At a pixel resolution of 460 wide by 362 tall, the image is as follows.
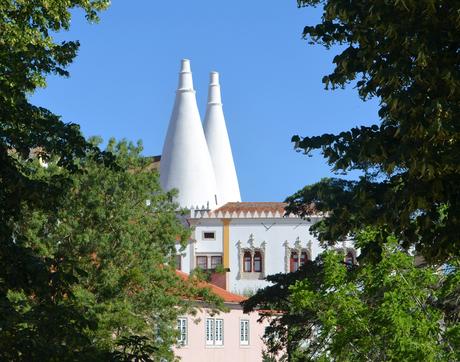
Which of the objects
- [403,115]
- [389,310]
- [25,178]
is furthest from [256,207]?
[403,115]

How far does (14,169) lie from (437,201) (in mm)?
7004

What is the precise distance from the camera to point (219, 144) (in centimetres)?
12350

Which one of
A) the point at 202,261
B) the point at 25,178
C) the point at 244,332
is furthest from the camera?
the point at 202,261

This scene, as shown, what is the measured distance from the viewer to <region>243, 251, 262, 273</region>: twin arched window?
108 meters

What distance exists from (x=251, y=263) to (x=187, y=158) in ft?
43.0

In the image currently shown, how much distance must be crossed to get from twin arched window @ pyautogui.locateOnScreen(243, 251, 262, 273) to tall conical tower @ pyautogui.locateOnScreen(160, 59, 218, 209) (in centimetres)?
708

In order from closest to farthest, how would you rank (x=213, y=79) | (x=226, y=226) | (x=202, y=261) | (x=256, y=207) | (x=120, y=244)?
(x=120, y=244)
(x=202, y=261)
(x=226, y=226)
(x=256, y=207)
(x=213, y=79)

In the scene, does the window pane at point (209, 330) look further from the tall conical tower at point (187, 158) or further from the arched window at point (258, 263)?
the tall conical tower at point (187, 158)

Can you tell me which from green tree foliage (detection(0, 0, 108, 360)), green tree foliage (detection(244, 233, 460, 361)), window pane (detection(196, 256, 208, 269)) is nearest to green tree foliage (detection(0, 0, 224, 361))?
green tree foliage (detection(0, 0, 108, 360))

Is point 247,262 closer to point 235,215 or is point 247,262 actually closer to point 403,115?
point 235,215

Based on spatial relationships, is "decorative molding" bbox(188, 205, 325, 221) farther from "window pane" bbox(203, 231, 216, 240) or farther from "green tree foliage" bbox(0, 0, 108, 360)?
"green tree foliage" bbox(0, 0, 108, 360)

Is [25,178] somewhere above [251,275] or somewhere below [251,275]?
below

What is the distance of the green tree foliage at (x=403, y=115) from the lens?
1295 centimetres

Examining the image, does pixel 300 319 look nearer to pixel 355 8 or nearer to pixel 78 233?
pixel 78 233
